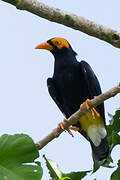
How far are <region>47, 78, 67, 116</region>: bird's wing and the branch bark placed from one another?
2.29 meters

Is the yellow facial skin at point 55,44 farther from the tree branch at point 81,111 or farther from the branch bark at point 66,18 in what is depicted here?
the branch bark at point 66,18

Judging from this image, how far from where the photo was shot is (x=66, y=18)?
326 centimetres

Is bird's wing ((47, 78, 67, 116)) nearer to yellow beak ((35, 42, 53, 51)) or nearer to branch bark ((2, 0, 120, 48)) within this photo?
yellow beak ((35, 42, 53, 51))

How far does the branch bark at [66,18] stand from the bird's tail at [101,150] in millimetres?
1929

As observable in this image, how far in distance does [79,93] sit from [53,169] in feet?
6.15

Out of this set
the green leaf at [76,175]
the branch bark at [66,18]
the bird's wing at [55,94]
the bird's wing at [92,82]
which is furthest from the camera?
the bird's wing at [55,94]

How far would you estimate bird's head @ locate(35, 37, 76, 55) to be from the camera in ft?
19.3

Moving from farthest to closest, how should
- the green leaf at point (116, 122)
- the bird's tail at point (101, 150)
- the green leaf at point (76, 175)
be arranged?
the bird's tail at point (101, 150)
the green leaf at point (116, 122)
the green leaf at point (76, 175)

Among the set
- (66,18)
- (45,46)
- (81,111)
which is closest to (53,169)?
(81,111)

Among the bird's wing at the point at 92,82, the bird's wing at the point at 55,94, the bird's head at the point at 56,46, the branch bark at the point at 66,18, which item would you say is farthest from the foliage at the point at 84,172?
the bird's head at the point at 56,46

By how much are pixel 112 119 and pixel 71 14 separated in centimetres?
140

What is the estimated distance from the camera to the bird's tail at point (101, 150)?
4809 mm

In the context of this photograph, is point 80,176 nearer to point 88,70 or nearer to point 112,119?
point 112,119

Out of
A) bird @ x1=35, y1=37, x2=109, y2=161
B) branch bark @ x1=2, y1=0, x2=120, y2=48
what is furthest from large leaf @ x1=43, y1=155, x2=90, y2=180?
bird @ x1=35, y1=37, x2=109, y2=161
